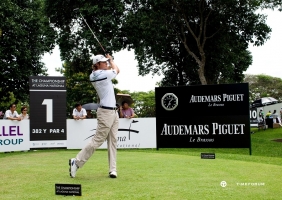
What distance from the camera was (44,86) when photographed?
1827cm

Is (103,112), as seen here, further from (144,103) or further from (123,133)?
(144,103)

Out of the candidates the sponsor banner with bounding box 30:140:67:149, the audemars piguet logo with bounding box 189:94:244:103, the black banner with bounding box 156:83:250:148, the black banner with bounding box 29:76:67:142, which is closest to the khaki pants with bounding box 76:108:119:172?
the black banner with bounding box 156:83:250:148

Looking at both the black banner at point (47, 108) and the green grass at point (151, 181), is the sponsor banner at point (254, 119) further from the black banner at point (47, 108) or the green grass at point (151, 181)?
the green grass at point (151, 181)

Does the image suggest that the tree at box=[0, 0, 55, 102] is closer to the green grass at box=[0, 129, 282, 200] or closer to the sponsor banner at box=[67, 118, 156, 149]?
the sponsor banner at box=[67, 118, 156, 149]

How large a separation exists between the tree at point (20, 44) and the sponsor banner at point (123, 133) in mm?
17086

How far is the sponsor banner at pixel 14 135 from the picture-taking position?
1825cm

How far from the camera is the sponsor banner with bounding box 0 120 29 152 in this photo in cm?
1825

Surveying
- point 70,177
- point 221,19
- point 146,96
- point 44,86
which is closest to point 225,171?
point 70,177

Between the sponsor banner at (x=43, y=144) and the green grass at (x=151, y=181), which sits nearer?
the green grass at (x=151, y=181)

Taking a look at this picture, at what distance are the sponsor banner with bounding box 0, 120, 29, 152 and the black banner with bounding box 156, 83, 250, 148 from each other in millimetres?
5562

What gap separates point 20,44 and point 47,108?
62.4 feet

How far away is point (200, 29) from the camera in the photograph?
3403 centimetres

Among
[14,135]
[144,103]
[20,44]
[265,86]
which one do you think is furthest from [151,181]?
[265,86]

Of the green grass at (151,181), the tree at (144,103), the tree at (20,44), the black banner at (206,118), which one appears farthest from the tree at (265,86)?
the green grass at (151,181)
